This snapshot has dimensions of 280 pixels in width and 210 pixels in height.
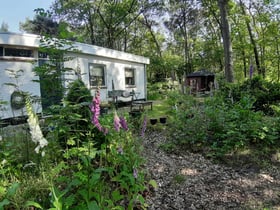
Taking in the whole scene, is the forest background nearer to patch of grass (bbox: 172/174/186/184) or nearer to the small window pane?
the small window pane

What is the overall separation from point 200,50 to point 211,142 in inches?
818

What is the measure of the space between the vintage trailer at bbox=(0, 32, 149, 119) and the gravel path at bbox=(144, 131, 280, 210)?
55.8 inches

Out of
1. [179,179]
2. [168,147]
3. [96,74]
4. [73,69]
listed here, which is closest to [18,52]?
[96,74]

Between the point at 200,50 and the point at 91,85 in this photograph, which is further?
the point at 200,50

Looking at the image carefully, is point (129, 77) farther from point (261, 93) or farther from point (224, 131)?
point (224, 131)

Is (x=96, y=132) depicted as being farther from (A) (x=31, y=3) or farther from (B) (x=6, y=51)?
(A) (x=31, y=3)

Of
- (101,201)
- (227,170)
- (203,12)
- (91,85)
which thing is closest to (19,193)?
(101,201)

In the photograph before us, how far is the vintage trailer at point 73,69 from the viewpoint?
17.4 feet

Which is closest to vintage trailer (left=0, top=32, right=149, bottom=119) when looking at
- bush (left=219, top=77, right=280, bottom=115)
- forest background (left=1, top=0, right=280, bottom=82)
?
forest background (left=1, top=0, right=280, bottom=82)

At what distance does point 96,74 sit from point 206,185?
23.8ft

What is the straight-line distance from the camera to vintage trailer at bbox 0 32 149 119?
531cm

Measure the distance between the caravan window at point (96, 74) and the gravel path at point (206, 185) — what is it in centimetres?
580

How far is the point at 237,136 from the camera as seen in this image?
3.92 metres

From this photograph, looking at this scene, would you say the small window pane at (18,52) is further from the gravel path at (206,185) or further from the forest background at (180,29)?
the forest background at (180,29)
